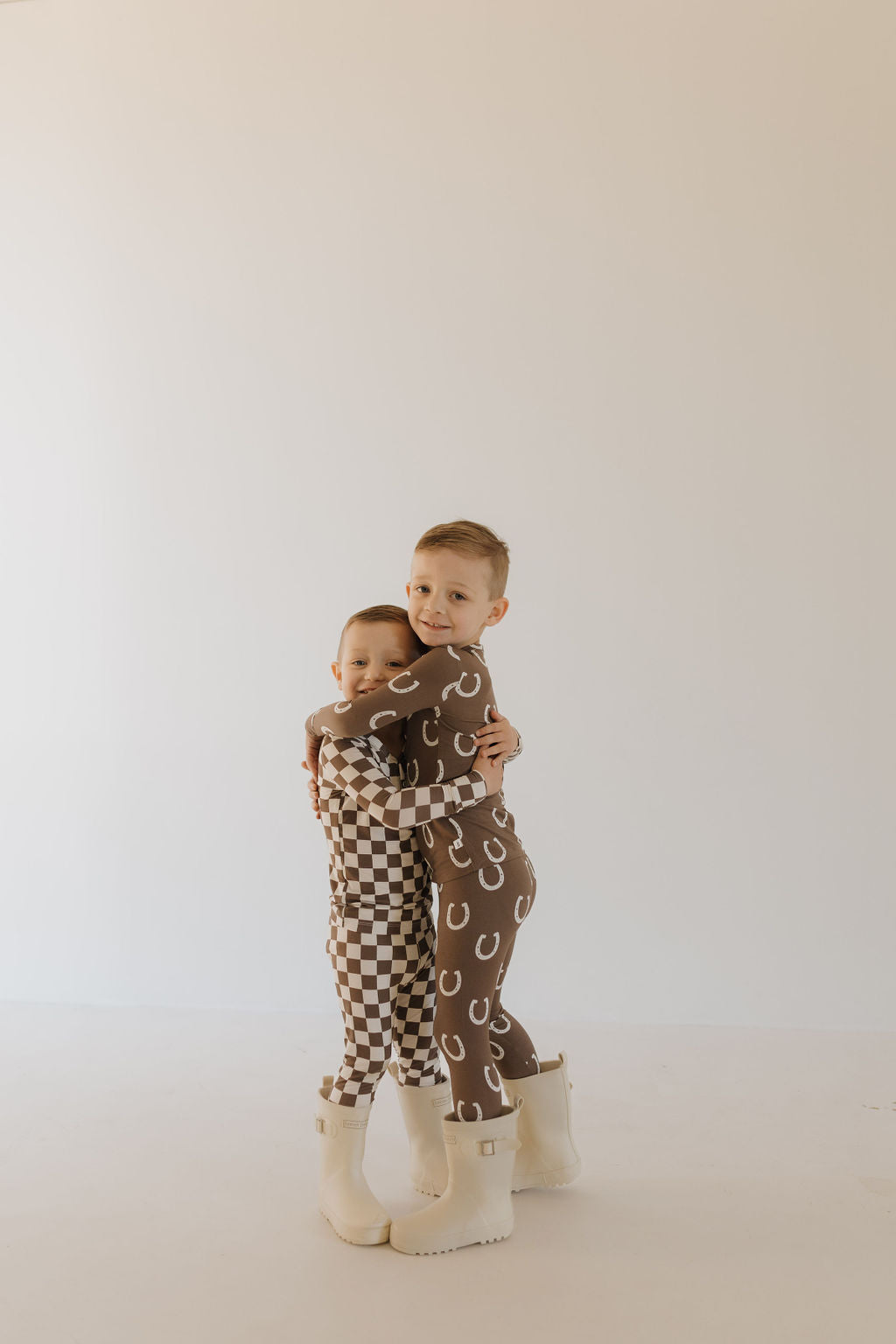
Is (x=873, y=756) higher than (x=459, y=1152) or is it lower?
higher

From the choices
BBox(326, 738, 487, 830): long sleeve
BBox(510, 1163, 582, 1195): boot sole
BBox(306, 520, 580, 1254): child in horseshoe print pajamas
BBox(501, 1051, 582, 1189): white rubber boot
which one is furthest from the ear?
BBox(510, 1163, 582, 1195): boot sole

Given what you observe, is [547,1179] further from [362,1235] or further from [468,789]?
[468,789]

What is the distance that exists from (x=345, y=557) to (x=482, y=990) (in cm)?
157

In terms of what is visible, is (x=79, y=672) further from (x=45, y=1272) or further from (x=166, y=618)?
(x=45, y=1272)

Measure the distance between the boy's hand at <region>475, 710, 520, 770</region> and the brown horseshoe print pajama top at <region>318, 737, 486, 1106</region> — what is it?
0.05 m

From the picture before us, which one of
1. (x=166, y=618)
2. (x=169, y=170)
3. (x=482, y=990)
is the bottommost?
(x=482, y=990)

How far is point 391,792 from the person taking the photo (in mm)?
1671

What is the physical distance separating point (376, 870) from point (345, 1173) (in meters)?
0.47

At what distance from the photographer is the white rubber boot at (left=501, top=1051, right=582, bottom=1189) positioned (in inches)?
72.2

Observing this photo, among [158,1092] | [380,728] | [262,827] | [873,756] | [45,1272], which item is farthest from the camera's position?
[262,827]

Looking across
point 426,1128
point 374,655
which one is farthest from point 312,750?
point 426,1128

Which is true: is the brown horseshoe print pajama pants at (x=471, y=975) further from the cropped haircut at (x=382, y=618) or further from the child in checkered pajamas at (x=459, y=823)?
the cropped haircut at (x=382, y=618)

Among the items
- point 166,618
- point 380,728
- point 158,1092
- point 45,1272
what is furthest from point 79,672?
point 45,1272

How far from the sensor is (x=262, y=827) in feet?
9.97
